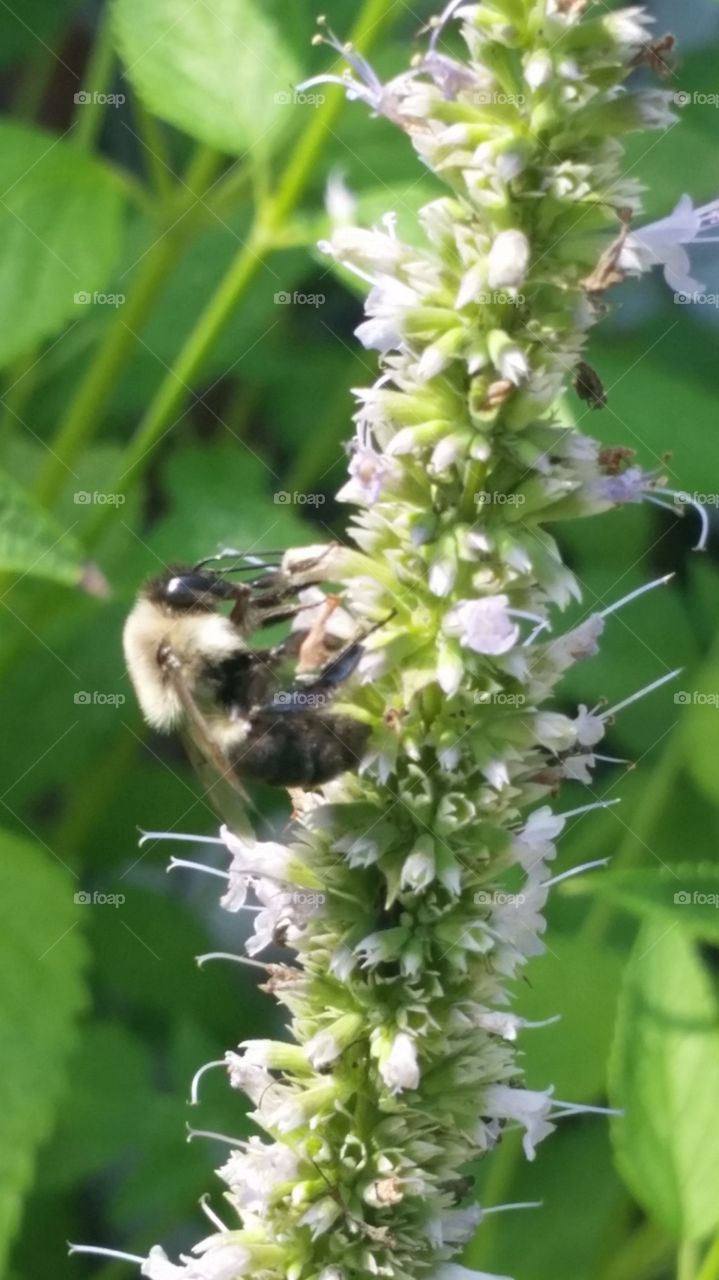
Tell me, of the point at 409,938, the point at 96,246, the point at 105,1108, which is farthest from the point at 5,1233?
the point at 96,246

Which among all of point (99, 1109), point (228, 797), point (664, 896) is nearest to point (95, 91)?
point (228, 797)

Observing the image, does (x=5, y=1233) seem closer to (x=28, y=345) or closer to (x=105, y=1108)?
(x=105, y=1108)

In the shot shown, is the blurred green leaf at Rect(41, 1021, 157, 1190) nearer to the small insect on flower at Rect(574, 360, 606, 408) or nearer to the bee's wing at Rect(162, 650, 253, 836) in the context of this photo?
the bee's wing at Rect(162, 650, 253, 836)

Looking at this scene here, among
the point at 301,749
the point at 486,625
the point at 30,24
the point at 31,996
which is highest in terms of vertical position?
the point at 30,24

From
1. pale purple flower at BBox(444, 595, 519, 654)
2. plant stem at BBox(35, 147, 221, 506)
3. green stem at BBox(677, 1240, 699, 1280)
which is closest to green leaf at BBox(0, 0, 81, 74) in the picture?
plant stem at BBox(35, 147, 221, 506)

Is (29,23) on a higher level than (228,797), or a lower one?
higher

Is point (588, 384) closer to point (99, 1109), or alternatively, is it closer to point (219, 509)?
point (219, 509)
